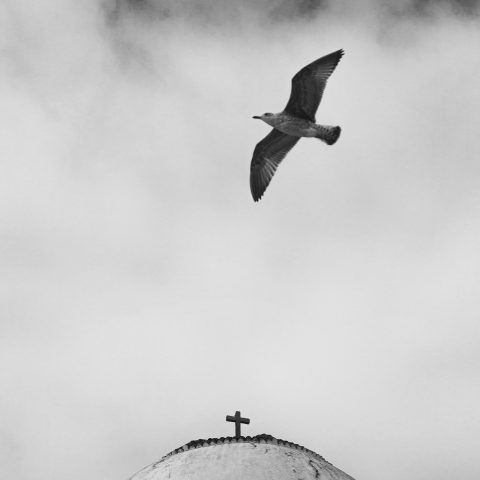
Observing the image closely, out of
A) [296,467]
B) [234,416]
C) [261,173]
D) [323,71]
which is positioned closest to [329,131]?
[323,71]

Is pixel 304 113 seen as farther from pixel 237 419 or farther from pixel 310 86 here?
pixel 237 419

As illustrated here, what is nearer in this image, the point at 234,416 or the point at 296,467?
the point at 296,467

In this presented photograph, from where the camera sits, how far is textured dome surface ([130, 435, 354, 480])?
7.07 metres

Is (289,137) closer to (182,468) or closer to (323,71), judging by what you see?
(323,71)

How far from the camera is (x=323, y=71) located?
33.6 feet

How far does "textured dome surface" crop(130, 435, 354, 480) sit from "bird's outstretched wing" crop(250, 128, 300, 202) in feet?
16.3

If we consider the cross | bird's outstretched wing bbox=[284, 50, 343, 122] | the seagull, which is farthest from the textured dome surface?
bird's outstretched wing bbox=[284, 50, 343, 122]

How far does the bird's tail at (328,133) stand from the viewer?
33.9 ft

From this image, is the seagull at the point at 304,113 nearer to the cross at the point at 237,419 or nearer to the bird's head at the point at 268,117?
the bird's head at the point at 268,117

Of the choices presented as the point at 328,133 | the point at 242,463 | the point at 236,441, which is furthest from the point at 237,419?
the point at 328,133

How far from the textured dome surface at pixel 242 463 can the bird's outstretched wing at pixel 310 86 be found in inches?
210

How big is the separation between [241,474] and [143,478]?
4.46ft

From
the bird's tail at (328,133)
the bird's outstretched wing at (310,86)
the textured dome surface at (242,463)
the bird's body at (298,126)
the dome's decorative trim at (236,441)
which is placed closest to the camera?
the textured dome surface at (242,463)

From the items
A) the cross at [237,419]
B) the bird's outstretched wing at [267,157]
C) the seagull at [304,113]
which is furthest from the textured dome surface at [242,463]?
the bird's outstretched wing at [267,157]
